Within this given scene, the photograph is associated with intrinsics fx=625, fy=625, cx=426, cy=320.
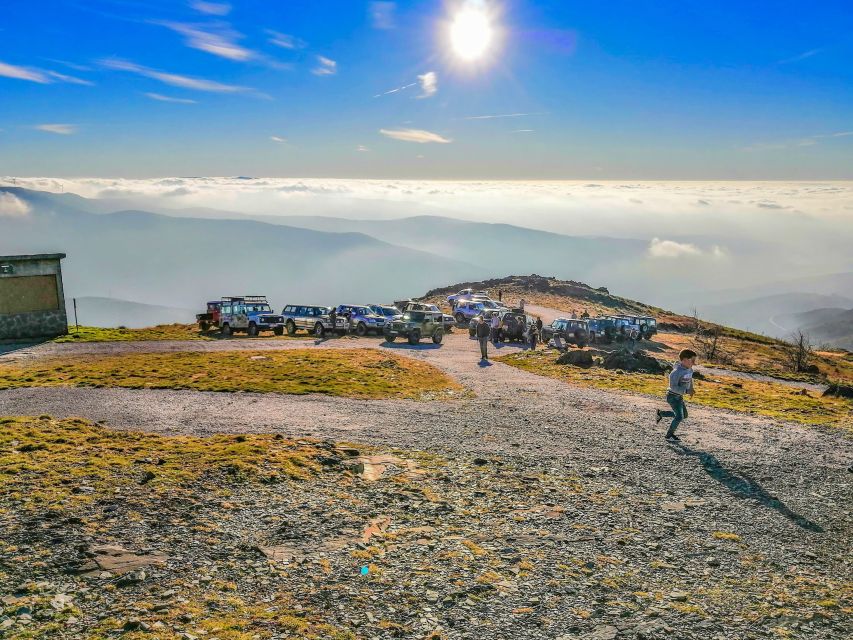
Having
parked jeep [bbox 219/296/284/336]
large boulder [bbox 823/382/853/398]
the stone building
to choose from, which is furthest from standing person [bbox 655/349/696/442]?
the stone building

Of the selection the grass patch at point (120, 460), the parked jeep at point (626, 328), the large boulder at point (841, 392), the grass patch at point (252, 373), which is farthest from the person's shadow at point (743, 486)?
the parked jeep at point (626, 328)

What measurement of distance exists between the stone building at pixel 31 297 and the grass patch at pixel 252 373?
9.49 meters

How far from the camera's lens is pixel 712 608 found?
791cm

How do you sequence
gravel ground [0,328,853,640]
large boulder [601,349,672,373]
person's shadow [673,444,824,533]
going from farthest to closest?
large boulder [601,349,672,373], person's shadow [673,444,824,533], gravel ground [0,328,853,640]

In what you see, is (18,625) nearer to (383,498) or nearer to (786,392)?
(383,498)

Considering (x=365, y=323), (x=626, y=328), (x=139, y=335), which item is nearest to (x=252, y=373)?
(x=365, y=323)

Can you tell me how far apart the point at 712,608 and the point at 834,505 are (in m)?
5.42

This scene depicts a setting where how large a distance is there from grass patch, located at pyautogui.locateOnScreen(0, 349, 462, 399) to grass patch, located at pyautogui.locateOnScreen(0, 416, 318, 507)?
8.16m

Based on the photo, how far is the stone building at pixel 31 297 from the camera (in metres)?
38.6

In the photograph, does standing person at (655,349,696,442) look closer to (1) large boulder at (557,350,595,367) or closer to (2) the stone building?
(1) large boulder at (557,350,595,367)

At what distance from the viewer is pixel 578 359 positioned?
32.2 meters

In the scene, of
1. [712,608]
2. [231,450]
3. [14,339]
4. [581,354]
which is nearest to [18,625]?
[231,450]

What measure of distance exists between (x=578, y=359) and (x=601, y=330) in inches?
593

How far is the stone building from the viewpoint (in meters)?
38.6
